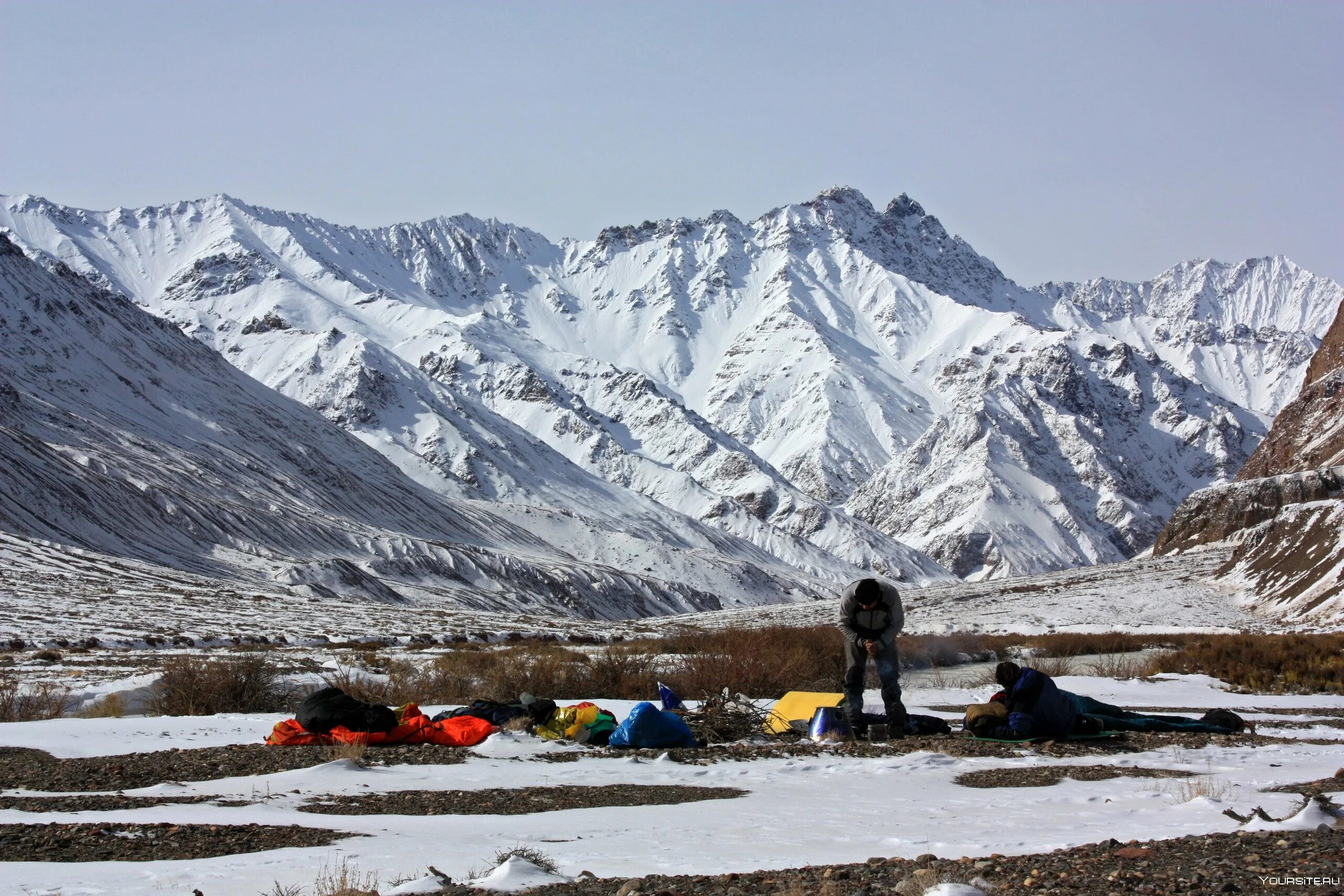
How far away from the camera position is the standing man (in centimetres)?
1352

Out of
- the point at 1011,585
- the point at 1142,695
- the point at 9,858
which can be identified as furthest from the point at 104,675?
the point at 1011,585

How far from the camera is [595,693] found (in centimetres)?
1912

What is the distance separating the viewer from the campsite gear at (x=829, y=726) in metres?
13.6

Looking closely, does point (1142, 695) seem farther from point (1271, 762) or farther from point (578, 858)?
point (578, 858)

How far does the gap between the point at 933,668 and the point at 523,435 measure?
522 ft

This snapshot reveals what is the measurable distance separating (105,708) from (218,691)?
57.8 inches

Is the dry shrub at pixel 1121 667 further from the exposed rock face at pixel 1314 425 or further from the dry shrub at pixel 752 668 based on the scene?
the exposed rock face at pixel 1314 425

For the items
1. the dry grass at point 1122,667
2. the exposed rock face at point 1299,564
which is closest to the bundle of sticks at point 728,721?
the dry grass at point 1122,667

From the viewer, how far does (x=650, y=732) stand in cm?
1300

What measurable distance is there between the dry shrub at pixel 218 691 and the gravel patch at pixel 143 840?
27.5 feet

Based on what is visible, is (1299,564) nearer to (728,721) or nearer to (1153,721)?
(1153,721)

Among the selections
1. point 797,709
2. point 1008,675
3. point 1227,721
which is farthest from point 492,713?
point 1227,721

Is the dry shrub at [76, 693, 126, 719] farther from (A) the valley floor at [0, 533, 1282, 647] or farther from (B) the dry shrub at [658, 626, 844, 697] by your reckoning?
(A) the valley floor at [0, 533, 1282, 647]

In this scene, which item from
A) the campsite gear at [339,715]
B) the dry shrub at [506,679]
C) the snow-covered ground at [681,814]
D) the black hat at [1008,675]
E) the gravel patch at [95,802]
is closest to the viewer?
the snow-covered ground at [681,814]
